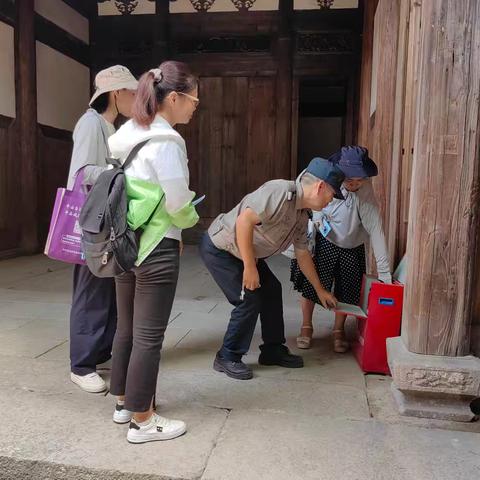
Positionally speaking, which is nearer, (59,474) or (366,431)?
(59,474)

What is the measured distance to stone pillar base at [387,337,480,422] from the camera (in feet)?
7.45

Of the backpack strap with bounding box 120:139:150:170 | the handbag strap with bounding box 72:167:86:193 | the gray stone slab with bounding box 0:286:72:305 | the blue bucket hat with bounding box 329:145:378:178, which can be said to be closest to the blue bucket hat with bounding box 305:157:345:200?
the blue bucket hat with bounding box 329:145:378:178

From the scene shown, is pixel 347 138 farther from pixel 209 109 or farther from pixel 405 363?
pixel 405 363

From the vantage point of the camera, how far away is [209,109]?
802 centimetres

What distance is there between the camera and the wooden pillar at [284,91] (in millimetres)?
7504

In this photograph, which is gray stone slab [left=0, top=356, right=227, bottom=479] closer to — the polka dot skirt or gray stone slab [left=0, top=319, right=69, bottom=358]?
gray stone slab [left=0, top=319, right=69, bottom=358]

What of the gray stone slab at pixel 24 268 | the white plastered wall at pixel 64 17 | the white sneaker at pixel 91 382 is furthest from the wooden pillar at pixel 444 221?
the white plastered wall at pixel 64 17

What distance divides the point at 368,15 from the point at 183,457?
18.7 feet

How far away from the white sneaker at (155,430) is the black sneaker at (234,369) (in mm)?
671

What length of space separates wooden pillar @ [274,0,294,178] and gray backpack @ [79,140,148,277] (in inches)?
238

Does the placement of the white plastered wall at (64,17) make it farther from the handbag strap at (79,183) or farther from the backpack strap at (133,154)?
the backpack strap at (133,154)

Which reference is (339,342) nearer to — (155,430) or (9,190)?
(155,430)

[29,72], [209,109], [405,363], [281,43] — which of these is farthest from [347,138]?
[405,363]

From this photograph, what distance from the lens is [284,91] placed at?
7.69 metres
